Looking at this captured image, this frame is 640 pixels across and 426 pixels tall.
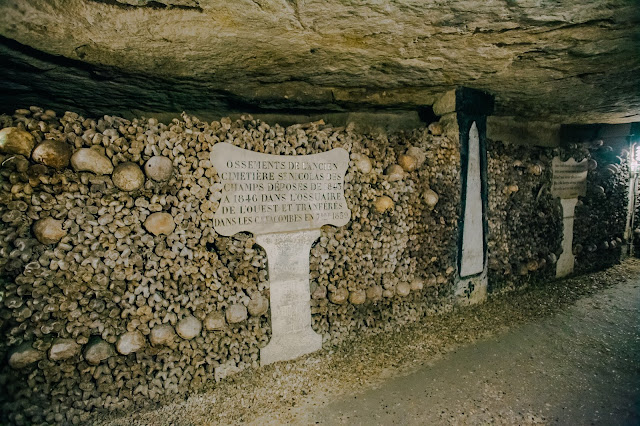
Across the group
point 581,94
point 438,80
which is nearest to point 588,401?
point 438,80

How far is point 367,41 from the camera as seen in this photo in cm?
235

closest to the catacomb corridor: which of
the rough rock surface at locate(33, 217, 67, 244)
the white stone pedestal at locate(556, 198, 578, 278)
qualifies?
the rough rock surface at locate(33, 217, 67, 244)

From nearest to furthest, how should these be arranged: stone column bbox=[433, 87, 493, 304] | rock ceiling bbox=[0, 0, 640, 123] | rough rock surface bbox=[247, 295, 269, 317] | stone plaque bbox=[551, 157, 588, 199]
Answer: rock ceiling bbox=[0, 0, 640, 123] → rough rock surface bbox=[247, 295, 269, 317] → stone column bbox=[433, 87, 493, 304] → stone plaque bbox=[551, 157, 588, 199]

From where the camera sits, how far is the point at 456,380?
2635mm

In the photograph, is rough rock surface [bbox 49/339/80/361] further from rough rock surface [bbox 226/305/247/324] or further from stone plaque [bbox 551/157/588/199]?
stone plaque [bbox 551/157/588/199]

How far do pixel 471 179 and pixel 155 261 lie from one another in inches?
142

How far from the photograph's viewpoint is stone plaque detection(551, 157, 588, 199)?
5.08m

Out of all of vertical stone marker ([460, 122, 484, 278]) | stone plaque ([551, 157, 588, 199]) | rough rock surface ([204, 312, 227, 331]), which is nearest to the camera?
rough rock surface ([204, 312, 227, 331])

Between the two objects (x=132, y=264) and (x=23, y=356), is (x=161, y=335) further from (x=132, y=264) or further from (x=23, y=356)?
(x=23, y=356)

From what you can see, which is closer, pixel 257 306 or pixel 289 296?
pixel 257 306

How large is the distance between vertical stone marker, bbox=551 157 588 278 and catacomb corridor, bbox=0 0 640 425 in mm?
1077

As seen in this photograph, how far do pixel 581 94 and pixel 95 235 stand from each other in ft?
17.5

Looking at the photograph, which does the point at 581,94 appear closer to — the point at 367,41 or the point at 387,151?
the point at 387,151

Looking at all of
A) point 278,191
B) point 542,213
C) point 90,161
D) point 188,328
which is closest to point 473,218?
point 542,213
